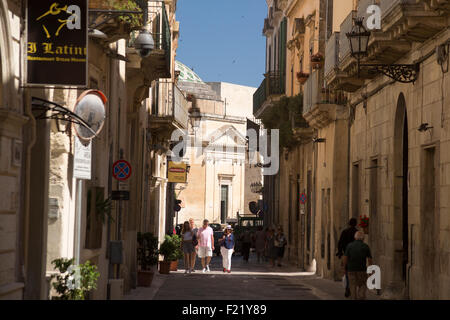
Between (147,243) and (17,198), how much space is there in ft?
45.7

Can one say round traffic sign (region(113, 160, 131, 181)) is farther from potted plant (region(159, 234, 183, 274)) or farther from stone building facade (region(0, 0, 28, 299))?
potted plant (region(159, 234, 183, 274))

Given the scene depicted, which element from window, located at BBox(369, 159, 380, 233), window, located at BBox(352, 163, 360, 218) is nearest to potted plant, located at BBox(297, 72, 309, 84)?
window, located at BBox(352, 163, 360, 218)

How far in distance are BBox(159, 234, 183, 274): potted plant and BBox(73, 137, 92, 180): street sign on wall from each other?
558 inches

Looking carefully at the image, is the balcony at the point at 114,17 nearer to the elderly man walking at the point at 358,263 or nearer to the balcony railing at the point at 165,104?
the elderly man walking at the point at 358,263

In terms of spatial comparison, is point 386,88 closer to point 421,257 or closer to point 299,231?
point 421,257

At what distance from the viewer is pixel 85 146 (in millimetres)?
13664

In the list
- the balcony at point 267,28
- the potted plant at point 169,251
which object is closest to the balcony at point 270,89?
the balcony at point 267,28

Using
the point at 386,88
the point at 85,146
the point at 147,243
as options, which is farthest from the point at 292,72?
the point at 85,146

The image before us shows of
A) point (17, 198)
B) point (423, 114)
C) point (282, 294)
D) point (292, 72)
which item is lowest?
point (282, 294)

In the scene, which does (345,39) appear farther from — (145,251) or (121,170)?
(145,251)

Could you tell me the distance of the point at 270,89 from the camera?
4059 centimetres

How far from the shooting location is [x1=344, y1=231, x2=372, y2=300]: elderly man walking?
57.3 feet

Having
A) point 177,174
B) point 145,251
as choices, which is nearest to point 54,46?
→ point 145,251

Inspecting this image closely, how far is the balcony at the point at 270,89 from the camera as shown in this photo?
132 feet
